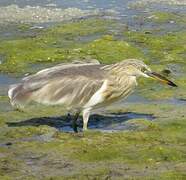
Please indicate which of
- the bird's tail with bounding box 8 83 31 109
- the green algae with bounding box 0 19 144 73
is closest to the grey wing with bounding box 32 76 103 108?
the bird's tail with bounding box 8 83 31 109

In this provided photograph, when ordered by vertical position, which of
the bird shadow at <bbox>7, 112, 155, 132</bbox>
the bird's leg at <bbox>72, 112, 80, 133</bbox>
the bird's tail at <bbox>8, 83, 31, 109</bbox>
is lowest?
the bird shadow at <bbox>7, 112, 155, 132</bbox>

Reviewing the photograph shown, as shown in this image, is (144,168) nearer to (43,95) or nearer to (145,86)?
(43,95)

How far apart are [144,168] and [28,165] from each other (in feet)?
5.23

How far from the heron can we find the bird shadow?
0.58 meters

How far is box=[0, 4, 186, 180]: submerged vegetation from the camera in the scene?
9797 mm

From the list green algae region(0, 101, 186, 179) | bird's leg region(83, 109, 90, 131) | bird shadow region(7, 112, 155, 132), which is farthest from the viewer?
bird shadow region(7, 112, 155, 132)

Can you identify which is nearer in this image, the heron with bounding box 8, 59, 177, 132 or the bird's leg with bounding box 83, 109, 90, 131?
the heron with bounding box 8, 59, 177, 132

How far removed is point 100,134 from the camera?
11.5 m

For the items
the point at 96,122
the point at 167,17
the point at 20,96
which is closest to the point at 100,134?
the point at 96,122

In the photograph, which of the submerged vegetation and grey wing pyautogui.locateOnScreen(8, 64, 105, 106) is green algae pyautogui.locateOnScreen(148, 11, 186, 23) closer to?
the submerged vegetation

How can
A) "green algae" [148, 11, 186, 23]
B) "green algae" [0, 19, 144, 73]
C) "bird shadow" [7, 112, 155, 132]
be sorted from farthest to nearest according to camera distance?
1. "green algae" [148, 11, 186, 23]
2. "green algae" [0, 19, 144, 73]
3. "bird shadow" [7, 112, 155, 132]

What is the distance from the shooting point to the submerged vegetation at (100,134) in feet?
32.1

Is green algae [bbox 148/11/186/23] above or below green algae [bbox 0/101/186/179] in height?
below

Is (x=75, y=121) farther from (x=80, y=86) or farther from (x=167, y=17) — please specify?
(x=167, y=17)
